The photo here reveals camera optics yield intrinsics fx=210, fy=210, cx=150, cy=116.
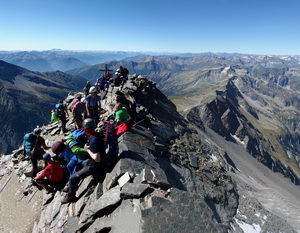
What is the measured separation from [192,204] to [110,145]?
5618mm

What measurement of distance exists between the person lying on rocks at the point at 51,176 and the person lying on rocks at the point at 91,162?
6.27ft

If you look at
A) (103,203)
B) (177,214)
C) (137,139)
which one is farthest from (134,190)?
(137,139)

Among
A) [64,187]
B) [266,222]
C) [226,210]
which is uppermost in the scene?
[64,187]

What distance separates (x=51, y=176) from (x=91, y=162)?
3884 mm

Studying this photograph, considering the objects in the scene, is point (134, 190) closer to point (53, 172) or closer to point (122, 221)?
point (122, 221)

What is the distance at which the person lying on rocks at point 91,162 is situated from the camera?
1069cm

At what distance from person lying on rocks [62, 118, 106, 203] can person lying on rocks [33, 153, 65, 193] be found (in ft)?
6.27

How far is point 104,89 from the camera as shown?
106 ft

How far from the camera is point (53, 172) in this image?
13.2 metres

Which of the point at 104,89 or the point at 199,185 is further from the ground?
the point at 104,89

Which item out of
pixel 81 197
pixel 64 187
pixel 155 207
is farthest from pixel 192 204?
pixel 64 187

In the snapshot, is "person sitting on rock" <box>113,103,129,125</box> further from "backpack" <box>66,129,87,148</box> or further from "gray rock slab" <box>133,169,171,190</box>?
"gray rock slab" <box>133,169,171,190</box>

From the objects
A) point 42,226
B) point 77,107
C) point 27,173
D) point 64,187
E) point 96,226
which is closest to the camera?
point 96,226

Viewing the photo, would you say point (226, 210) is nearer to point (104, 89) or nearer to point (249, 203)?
point (249, 203)
